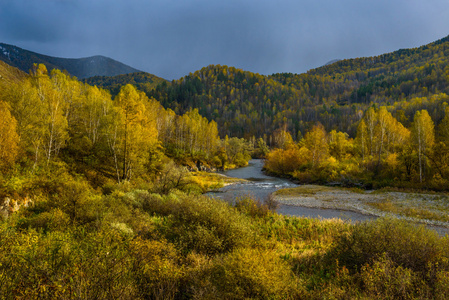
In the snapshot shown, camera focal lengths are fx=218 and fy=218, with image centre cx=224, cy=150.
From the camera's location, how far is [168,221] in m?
11.6

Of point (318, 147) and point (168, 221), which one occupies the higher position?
point (318, 147)

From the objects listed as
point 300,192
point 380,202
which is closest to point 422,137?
→ point 380,202

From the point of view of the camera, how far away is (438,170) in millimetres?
28266

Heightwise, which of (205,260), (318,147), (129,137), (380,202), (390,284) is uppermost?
(129,137)

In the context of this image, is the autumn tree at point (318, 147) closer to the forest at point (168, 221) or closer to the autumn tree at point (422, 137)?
the forest at point (168, 221)

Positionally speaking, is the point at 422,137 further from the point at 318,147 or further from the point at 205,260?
the point at 205,260

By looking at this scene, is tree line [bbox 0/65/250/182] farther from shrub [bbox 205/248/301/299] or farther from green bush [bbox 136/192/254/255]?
shrub [bbox 205/248/301/299]

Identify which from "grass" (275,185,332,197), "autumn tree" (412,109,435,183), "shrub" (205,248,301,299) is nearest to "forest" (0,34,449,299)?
"shrub" (205,248,301,299)

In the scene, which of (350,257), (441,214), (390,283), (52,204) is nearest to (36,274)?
(390,283)

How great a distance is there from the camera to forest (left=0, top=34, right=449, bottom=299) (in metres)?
5.48

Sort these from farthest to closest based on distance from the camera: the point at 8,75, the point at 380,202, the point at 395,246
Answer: the point at 8,75
the point at 380,202
the point at 395,246

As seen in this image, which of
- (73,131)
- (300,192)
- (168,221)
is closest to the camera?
Answer: (168,221)

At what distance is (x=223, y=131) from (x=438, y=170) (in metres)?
128

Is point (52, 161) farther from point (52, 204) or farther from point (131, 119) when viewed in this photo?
point (52, 204)
